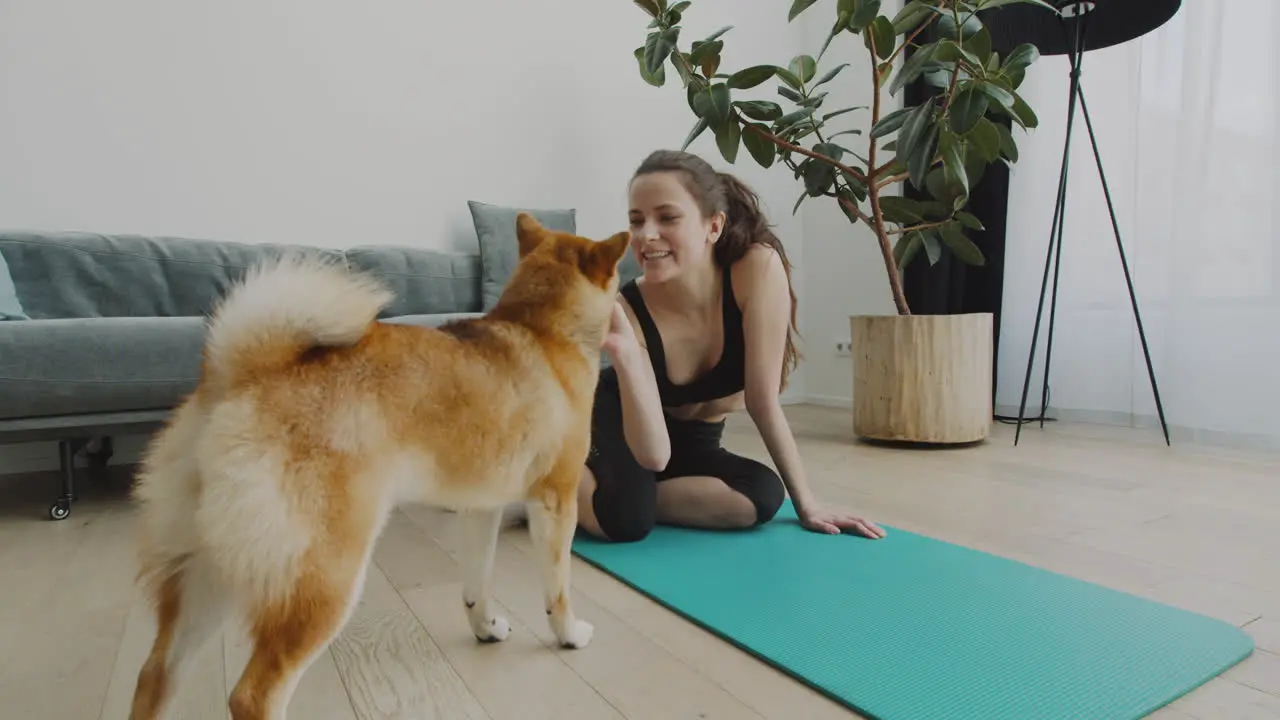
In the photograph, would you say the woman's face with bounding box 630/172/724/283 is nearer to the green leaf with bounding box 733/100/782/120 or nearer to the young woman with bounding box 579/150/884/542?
the young woman with bounding box 579/150/884/542

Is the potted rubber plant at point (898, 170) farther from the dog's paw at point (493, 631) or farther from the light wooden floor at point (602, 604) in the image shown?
the dog's paw at point (493, 631)

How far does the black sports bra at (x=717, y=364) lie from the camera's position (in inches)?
76.3

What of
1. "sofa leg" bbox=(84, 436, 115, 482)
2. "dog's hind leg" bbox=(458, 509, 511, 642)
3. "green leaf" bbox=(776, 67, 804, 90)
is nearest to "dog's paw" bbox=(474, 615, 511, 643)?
"dog's hind leg" bbox=(458, 509, 511, 642)

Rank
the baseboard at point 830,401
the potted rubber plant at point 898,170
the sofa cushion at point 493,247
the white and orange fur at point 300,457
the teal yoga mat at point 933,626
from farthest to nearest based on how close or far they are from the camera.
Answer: the baseboard at point 830,401
the sofa cushion at point 493,247
the potted rubber plant at point 898,170
the teal yoga mat at point 933,626
the white and orange fur at point 300,457

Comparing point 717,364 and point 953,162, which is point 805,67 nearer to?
point 953,162

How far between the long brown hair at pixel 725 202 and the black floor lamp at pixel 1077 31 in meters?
1.57

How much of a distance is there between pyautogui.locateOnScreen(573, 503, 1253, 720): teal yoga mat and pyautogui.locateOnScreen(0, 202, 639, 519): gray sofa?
3.65 ft

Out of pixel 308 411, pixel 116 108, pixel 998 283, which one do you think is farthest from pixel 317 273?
pixel 998 283

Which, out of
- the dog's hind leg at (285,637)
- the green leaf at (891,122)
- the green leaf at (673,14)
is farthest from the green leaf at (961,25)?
the dog's hind leg at (285,637)

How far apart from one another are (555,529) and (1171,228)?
3.00m

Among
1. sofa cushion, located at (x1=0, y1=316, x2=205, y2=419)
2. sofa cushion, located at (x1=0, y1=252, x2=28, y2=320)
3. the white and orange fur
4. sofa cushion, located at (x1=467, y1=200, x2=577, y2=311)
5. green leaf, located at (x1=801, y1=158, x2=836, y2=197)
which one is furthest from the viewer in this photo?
sofa cushion, located at (x1=467, y1=200, x2=577, y2=311)

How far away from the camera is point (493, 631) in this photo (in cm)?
128

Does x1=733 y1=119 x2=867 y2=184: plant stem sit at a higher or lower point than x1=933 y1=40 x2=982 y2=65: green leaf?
lower

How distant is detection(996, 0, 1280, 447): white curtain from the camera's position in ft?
9.09
